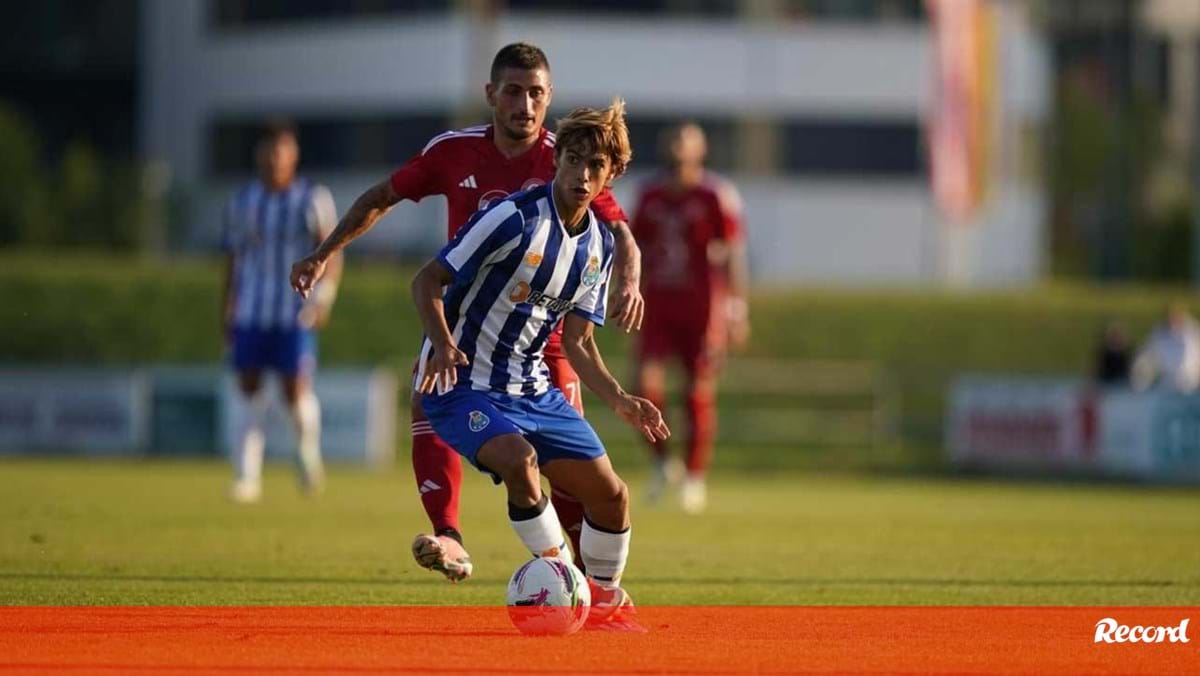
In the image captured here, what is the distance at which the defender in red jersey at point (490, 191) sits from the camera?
28.2 feet

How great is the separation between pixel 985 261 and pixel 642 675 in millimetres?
39931

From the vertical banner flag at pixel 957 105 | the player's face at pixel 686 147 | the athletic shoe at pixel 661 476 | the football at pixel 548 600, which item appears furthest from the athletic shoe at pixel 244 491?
the vertical banner flag at pixel 957 105

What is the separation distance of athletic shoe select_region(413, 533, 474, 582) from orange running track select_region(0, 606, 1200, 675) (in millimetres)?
201

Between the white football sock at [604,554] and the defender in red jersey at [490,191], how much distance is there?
370mm

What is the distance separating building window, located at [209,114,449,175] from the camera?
43216mm

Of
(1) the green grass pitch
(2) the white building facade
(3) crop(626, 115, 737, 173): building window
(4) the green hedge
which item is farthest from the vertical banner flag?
(1) the green grass pitch

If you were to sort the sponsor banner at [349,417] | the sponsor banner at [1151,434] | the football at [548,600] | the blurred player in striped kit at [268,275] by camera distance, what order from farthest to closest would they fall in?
the sponsor banner at [349,417]
the sponsor banner at [1151,434]
the blurred player in striped kit at [268,275]
the football at [548,600]

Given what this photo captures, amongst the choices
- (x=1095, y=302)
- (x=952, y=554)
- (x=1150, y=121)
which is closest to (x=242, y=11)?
(x=1095, y=302)

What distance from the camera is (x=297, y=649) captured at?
23.7 ft

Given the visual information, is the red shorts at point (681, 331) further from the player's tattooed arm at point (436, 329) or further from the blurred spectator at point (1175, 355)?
the blurred spectator at point (1175, 355)

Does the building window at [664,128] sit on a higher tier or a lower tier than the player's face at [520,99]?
lower

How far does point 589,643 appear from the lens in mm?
7594

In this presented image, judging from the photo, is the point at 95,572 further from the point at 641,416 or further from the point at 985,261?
the point at 985,261

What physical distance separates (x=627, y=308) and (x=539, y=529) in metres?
0.97
